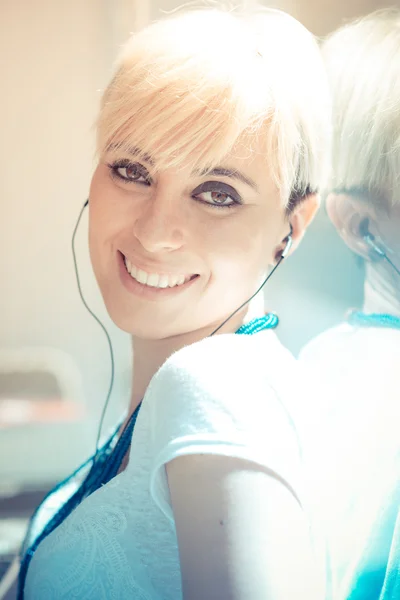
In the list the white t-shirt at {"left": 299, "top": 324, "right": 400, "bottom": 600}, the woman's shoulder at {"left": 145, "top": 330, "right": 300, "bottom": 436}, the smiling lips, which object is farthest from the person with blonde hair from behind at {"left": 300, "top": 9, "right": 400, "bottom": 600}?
the smiling lips

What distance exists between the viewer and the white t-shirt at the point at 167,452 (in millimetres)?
561

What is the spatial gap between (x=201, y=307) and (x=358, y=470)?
0.93 ft

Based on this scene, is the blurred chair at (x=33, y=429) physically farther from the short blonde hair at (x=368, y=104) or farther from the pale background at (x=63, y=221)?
the short blonde hair at (x=368, y=104)

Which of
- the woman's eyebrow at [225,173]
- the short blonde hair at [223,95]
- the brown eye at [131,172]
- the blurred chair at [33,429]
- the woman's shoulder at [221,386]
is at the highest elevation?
the short blonde hair at [223,95]

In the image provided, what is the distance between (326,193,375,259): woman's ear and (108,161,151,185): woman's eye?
0.89ft

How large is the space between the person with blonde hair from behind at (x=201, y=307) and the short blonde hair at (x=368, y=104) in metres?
0.04

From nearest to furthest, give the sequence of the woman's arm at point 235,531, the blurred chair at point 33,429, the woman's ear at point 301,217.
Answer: the woman's arm at point 235,531, the woman's ear at point 301,217, the blurred chair at point 33,429

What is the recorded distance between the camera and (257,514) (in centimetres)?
53

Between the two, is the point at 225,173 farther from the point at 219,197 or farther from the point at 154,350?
the point at 154,350

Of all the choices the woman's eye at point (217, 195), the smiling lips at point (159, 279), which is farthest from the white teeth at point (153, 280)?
the woman's eye at point (217, 195)

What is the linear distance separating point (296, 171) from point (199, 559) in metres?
0.46

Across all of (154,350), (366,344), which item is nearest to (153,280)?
(154,350)

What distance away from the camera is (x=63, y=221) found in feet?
3.15

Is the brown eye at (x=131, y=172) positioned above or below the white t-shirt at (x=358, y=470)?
above
